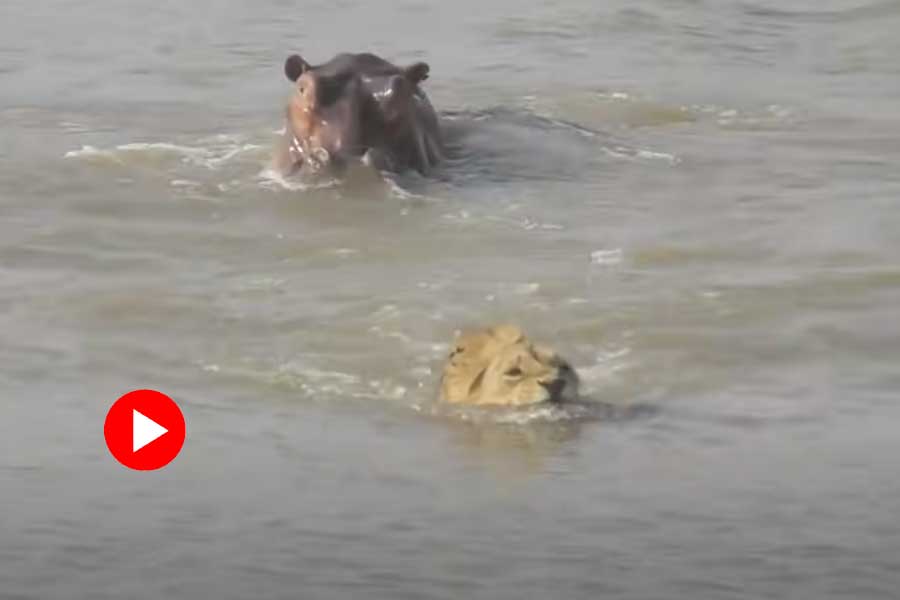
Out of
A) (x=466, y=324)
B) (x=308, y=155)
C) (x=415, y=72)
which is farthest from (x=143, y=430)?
(x=415, y=72)

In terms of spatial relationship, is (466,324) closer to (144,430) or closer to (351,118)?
(144,430)

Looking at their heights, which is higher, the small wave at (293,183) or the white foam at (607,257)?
the white foam at (607,257)

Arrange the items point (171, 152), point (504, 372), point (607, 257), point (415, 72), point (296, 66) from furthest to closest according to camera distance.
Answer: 1. point (171, 152)
2. point (415, 72)
3. point (296, 66)
4. point (607, 257)
5. point (504, 372)

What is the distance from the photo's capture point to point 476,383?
7773 millimetres

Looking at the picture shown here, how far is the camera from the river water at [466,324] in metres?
6.46

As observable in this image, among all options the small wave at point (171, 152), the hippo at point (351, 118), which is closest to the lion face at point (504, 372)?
the hippo at point (351, 118)

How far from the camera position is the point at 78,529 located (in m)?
6.57

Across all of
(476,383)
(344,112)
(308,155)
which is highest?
(476,383)

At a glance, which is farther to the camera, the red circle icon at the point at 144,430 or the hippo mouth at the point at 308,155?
the hippo mouth at the point at 308,155

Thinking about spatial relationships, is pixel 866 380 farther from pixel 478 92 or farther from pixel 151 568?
pixel 478 92

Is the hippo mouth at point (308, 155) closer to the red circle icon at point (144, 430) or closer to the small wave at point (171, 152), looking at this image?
the small wave at point (171, 152)

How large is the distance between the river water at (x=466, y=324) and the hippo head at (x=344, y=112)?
0.21 metres

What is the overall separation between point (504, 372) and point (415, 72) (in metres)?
4.62

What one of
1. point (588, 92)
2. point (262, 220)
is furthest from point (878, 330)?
point (588, 92)
